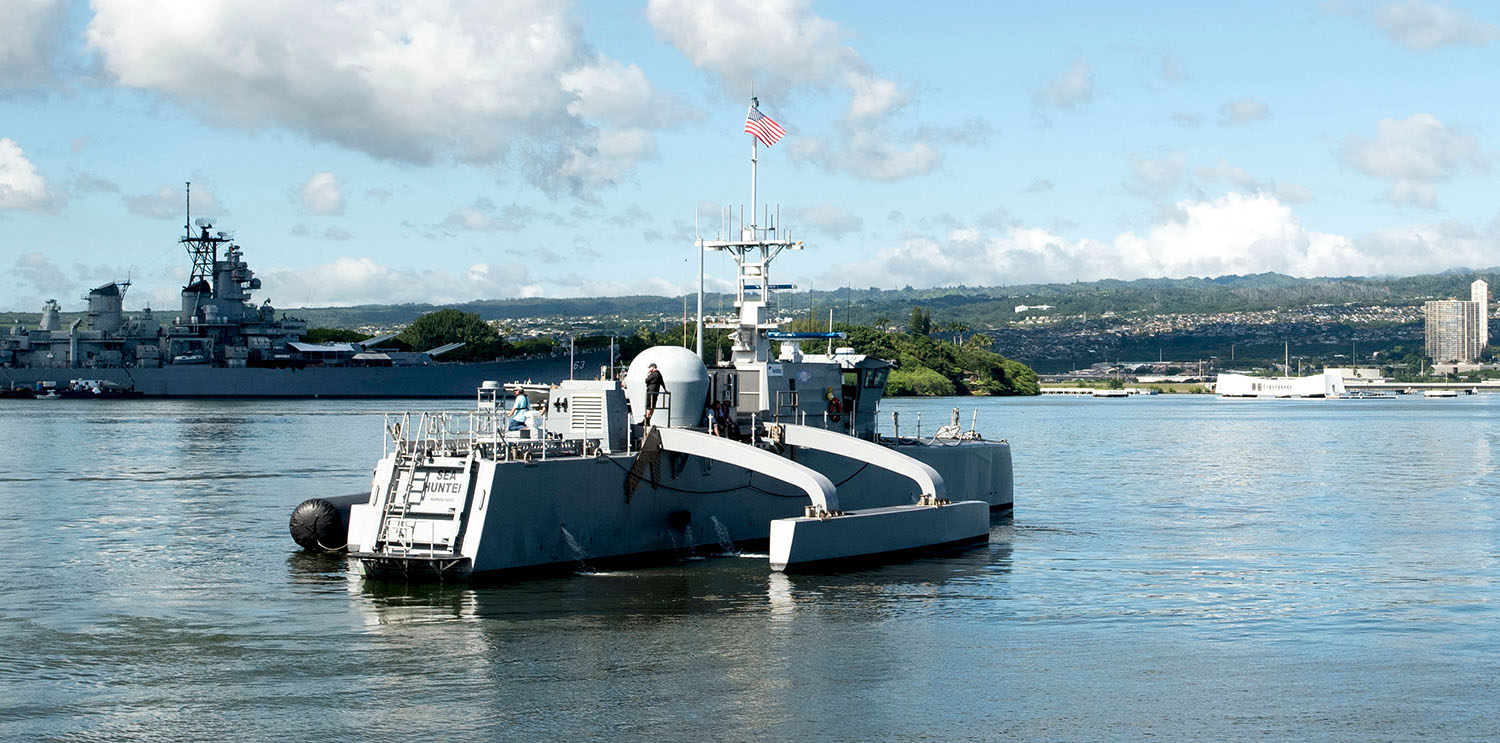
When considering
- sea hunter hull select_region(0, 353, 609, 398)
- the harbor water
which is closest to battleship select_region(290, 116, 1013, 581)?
the harbor water

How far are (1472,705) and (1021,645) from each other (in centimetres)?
628

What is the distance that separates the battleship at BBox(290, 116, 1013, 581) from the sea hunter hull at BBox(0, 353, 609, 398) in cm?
10696

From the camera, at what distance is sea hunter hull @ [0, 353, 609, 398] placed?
144250 mm

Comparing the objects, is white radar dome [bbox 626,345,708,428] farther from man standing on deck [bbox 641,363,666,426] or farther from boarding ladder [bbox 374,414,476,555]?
boarding ladder [bbox 374,414,476,555]

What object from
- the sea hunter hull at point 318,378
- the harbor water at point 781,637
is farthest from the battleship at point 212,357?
the harbor water at point 781,637

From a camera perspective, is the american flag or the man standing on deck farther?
the american flag

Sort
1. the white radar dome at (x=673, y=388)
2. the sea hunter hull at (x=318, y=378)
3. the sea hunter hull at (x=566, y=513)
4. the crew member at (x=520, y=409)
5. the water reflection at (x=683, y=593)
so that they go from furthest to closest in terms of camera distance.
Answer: the sea hunter hull at (x=318, y=378), the crew member at (x=520, y=409), the white radar dome at (x=673, y=388), the sea hunter hull at (x=566, y=513), the water reflection at (x=683, y=593)

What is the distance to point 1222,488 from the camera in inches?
2067

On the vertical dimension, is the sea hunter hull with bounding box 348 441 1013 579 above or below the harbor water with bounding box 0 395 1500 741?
above

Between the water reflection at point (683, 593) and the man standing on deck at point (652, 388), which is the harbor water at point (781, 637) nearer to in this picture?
the water reflection at point (683, 593)

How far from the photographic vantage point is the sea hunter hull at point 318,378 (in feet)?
473

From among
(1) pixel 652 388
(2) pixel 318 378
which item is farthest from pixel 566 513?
(2) pixel 318 378

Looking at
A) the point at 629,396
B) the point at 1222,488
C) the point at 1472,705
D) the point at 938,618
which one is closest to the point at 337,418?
the point at 1222,488

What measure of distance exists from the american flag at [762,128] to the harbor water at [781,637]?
10.8 m
